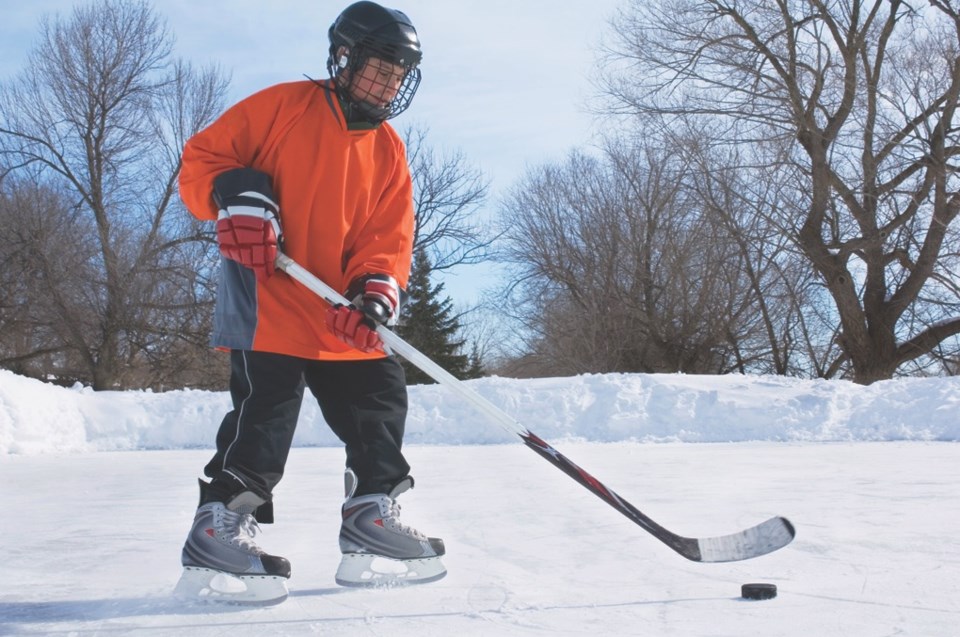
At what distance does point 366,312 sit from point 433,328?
752 inches

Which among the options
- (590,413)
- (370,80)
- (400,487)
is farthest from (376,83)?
(590,413)

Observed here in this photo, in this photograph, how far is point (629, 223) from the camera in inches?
699

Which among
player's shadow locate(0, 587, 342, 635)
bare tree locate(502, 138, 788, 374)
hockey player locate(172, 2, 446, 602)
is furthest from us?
bare tree locate(502, 138, 788, 374)

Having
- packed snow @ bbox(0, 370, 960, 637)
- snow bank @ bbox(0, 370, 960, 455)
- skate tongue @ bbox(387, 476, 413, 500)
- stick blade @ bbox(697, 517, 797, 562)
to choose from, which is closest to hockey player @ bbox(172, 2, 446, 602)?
skate tongue @ bbox(387, 476, 413, 500)

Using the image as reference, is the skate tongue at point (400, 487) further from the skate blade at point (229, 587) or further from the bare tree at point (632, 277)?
the bare tree at point (632, 277)

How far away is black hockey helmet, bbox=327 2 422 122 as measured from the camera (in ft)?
5.96

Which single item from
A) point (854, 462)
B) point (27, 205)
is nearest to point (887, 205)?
point (854, 462)

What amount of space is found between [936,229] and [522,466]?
10361 millimetres

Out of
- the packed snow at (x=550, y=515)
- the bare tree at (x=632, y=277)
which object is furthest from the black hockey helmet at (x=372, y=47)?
the bare tree at (x=632, y=277)

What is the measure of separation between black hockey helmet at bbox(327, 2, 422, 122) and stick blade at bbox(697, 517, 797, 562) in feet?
3.52

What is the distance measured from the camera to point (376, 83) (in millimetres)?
1826

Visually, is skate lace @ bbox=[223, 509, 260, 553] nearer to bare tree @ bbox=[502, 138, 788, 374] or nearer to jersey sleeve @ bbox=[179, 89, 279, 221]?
jersey sleeve @ bbox=[179, 89, 279, 221]

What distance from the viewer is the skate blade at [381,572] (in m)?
1.71

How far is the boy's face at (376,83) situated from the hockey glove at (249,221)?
0.26m
